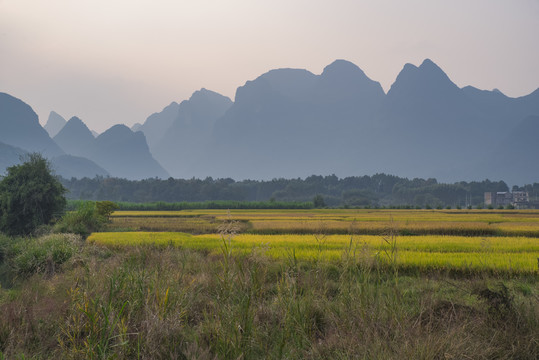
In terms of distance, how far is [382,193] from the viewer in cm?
13562

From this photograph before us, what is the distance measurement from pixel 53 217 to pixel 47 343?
2552cm

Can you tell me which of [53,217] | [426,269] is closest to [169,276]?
[426,269]

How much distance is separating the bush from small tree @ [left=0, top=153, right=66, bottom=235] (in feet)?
6.33

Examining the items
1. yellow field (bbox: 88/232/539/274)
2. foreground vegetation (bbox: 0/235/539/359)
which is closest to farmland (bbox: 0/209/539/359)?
foreground vegetation (bbox: 0/235/539/359)

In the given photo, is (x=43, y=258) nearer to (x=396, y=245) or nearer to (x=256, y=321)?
(x=256, y=321)

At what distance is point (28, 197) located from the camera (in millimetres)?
26250

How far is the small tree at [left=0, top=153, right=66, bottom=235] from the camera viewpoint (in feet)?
85.4

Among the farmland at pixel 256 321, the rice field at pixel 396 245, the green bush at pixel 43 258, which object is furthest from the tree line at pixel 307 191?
the farmland at pixel 256 321

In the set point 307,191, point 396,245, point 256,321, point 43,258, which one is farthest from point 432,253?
point 307,191

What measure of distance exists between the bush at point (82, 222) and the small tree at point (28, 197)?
1928mm

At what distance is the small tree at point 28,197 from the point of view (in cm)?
2603

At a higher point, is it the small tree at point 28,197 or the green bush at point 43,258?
the small tree at point 28,197

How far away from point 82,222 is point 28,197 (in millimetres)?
4067

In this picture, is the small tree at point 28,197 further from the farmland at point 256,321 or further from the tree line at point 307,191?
the tree line at point 307,191
